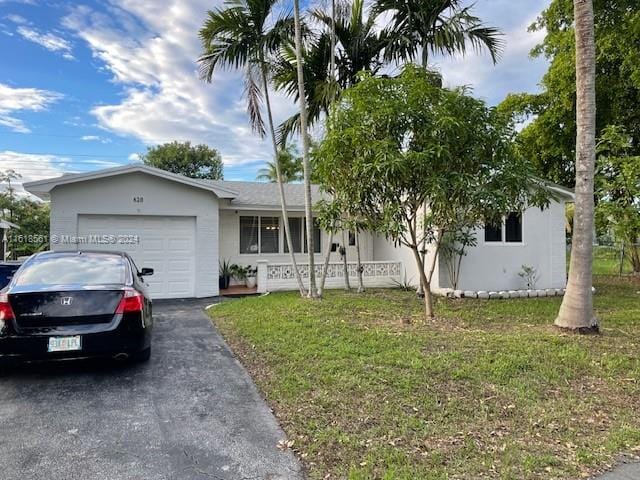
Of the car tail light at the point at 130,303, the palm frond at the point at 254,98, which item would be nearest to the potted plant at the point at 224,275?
the palm frond at the point at 254,98


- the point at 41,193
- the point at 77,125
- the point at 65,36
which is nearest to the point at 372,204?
the point at 41,193

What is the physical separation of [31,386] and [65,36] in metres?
12.0

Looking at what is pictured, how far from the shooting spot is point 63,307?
15.3 ft

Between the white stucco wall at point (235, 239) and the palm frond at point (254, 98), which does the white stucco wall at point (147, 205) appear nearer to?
the white stucco wall at point (235, 239)

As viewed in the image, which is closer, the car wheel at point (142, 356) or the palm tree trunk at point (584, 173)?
the car wheel at point (142, 356)

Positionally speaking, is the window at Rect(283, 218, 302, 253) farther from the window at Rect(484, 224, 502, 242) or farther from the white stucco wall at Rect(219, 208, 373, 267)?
the window at Rect(484, 224, 502, 242)

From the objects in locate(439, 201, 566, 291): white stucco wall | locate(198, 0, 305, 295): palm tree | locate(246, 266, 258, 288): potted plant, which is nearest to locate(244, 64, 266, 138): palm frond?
locate(198, 0, 305, 295): palm tree

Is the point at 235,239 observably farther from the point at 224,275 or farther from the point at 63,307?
the point at 63,307

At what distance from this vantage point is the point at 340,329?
6.99m

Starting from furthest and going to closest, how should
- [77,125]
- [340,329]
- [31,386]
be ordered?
[77,125]
[340,329]
[31,386]

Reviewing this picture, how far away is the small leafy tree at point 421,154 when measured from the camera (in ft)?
23.0

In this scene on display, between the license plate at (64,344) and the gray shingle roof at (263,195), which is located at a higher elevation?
the gray shingle roof at (263,195)

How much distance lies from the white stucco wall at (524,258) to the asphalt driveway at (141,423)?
903 centimetres

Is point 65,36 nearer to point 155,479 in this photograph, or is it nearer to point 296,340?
point 296,340
